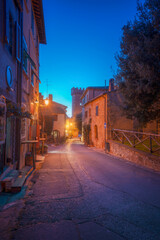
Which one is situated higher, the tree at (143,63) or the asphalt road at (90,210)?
the tree at (143,63)

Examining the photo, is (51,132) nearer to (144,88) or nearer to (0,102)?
(144,88)

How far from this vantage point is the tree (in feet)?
25.4

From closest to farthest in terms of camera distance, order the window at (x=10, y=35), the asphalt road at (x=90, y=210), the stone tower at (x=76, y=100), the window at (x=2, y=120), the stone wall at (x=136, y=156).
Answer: the asphalt road at (x=90, y=210)
the window at (x=2, y=120)
the window at (x=10, y=35)
the stone wall at (x=136, y=156)
the stone tower at (x=76, y=100)

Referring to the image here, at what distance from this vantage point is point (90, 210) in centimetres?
389

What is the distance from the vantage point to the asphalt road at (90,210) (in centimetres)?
299

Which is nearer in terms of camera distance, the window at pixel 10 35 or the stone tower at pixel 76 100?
the window at pixel 10 35

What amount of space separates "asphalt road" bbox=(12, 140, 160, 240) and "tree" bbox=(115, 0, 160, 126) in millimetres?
4379

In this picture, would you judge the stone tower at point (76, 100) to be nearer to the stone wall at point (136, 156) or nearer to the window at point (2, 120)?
the stone wall at point (136, 156)

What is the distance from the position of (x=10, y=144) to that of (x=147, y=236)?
5.24 m

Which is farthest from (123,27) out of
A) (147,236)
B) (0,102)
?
(147,236)

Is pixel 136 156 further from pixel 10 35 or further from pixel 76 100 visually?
pixel 76 100

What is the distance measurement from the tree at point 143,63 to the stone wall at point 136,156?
205 centimetres

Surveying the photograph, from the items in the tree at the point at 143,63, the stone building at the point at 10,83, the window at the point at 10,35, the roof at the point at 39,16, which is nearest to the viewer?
the stone building at the point at 10,83

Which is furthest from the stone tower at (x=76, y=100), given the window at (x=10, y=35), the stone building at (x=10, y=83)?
the window at (x=10, y=35)
